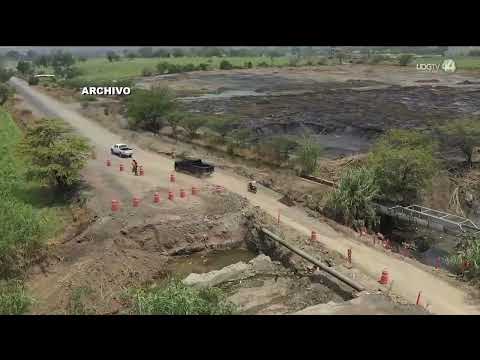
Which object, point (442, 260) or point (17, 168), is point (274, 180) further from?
point (17, 168)

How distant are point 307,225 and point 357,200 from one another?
10.8ft

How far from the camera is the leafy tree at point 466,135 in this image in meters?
35.8

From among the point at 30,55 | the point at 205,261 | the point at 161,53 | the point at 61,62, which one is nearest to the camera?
the point at 205,261

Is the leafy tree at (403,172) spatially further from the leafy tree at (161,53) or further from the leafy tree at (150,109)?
the leafy tree at (161,53)

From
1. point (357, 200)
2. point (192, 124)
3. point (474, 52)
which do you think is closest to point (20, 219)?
point (357, 200)

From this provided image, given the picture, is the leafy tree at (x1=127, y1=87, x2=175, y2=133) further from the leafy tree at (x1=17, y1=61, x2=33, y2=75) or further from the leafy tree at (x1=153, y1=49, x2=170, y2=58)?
the leafy tree at (x1=153, y1=49, x2=170, y2=58)

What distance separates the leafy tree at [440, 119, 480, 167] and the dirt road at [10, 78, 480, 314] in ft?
54.1

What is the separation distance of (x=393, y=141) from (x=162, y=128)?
86.9 ft

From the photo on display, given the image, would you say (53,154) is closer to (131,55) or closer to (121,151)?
(121,151)

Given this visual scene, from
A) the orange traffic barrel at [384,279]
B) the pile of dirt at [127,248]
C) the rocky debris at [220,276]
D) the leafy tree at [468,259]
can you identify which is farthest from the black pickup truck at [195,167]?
the leafy tree at [468,259]

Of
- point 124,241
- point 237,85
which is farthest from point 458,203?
point 237,85

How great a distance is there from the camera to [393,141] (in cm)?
3073

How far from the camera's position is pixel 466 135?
36.2m

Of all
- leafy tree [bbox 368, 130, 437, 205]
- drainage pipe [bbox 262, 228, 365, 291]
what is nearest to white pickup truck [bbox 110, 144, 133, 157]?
drainage pipe [bbox 262, 228, 365, 291]
